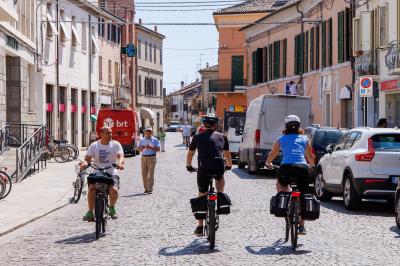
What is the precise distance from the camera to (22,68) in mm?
33594

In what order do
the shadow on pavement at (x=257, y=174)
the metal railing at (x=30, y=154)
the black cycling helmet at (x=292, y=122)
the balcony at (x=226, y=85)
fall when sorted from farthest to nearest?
the balcony at (x=226, y=85)
the shadow on pavement at (x=257, y=174)
the metal railing at (x=30, y=154)
the black cycling helmet at (x=292, y=122)

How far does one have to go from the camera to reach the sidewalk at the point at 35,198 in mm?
16219

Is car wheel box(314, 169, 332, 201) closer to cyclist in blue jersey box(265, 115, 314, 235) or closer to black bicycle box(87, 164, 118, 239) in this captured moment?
black bicycle box(87, 164, 118, 239)

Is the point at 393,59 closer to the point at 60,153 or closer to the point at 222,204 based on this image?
the point at 60,153

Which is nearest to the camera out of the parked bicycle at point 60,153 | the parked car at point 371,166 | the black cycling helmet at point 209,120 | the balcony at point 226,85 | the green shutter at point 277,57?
the black cycling helmet at point 209,120

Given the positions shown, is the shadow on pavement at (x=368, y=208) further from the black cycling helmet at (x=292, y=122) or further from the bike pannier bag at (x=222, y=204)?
the bike pannier bag at (x=222, y=204)

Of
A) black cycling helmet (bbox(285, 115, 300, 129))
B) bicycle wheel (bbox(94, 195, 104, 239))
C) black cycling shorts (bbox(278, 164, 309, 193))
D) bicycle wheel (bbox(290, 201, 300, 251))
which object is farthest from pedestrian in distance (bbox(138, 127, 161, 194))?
bicycle wheel (bbox(290, 201, 300, 251))

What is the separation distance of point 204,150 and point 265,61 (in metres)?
45.0

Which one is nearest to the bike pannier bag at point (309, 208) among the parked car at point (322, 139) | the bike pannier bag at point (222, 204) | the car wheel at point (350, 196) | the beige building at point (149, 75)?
the bike pannier bag at point (222, 204)

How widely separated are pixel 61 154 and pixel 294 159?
89.2ft

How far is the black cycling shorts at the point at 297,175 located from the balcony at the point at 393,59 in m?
18.3

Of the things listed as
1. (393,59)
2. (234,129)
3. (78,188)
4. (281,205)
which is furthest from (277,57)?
(281,205)

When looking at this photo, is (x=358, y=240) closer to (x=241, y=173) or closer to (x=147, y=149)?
(x=147, y=149)

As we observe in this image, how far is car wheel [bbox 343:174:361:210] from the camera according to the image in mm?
17047
